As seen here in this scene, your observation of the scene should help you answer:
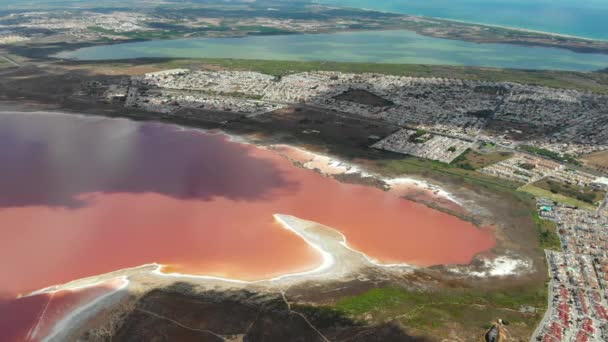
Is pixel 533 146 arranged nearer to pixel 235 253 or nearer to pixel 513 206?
pixel 513 206

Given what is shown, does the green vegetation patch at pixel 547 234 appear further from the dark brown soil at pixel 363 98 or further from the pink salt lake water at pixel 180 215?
the dark brown soil at pixel 363 98

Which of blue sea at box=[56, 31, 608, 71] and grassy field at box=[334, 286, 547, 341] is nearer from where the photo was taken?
grassy field at box=[334, 286, 547, 341]

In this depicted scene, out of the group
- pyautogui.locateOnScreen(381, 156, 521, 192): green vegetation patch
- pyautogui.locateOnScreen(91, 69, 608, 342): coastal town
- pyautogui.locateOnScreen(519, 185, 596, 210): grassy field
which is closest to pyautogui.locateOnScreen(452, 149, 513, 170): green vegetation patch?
pyautogui.locateOnScreen(91, 69, 608, 342): coastal town

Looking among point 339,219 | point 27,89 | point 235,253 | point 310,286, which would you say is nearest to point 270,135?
point 339,219

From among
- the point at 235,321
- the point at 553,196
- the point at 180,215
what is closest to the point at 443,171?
the point at 553,196

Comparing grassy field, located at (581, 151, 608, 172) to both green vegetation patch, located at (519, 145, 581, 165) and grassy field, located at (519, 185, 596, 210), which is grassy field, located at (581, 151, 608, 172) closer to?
green vegetation patch, located at (519, 145, 581, 165)

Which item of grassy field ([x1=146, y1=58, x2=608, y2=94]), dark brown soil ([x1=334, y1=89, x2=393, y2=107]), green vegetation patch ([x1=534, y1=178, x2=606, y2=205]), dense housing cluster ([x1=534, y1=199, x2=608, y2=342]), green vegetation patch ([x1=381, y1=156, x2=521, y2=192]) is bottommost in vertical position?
dense housing cluster ([x1=534, y1=199, x2=608, y2=342])
